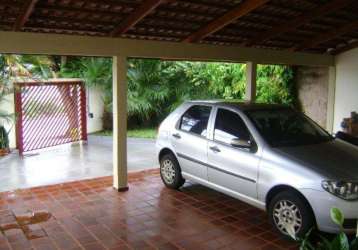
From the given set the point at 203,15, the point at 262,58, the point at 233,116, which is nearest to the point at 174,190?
the point at 233,116

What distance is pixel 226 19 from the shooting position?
6.00 meters

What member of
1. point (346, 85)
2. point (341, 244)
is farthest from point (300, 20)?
point (341, 244)

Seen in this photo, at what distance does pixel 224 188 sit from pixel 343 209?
A: 169 cm

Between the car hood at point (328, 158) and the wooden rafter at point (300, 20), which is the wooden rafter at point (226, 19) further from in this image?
the car hood at point (328, 158)

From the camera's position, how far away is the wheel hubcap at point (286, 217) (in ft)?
14.1

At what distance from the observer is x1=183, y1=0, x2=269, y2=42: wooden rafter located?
5.52 m

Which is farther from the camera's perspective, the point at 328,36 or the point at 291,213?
the point at 328,36

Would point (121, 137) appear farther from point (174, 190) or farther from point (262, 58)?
point (262, 58)

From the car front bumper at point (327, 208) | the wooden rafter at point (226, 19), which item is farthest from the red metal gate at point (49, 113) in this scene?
the car front bumper at point (327, 208)

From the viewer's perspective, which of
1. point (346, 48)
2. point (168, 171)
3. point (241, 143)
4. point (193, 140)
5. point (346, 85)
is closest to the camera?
point (241, 143)

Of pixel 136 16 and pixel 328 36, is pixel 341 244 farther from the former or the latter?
pixel 328 36

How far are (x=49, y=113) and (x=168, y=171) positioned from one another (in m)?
5.79

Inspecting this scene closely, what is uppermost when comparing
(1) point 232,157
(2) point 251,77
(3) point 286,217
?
(2) point 251,77

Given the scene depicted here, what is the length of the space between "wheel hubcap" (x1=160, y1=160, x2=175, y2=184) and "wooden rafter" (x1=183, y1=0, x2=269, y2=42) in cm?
218
